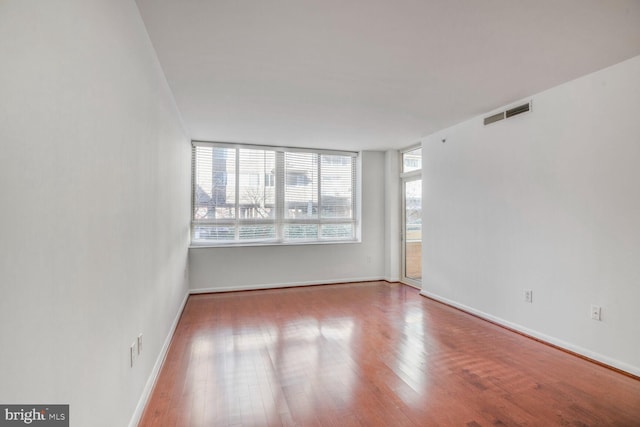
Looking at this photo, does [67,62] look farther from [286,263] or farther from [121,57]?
[286,263]

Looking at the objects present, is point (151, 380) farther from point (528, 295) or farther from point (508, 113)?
point (508, 113)

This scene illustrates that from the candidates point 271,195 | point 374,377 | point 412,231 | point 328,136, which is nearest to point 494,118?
point 328,136

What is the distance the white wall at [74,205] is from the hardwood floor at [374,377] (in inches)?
22.8

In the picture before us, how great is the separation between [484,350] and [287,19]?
3319 mm

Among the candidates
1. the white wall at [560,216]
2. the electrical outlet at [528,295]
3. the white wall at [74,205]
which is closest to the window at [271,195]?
the white wall at [560,216]

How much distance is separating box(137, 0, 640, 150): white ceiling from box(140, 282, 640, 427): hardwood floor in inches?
102

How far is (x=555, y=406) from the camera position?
2.05 m

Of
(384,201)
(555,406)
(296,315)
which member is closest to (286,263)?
(296,315)

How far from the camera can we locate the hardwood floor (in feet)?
6.42

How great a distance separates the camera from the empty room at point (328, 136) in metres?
0.98

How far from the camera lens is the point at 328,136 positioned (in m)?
4.93

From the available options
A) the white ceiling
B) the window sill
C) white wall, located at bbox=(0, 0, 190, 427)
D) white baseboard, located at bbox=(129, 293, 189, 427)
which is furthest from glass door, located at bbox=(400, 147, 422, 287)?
white wall, located at bbox=(0, 0, 190, 427)

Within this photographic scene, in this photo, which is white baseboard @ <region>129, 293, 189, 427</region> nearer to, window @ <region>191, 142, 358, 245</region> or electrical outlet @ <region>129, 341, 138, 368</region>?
electrical outlet @ <region>129, 341, 138, 368</region>

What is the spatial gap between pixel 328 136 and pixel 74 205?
164 inches
